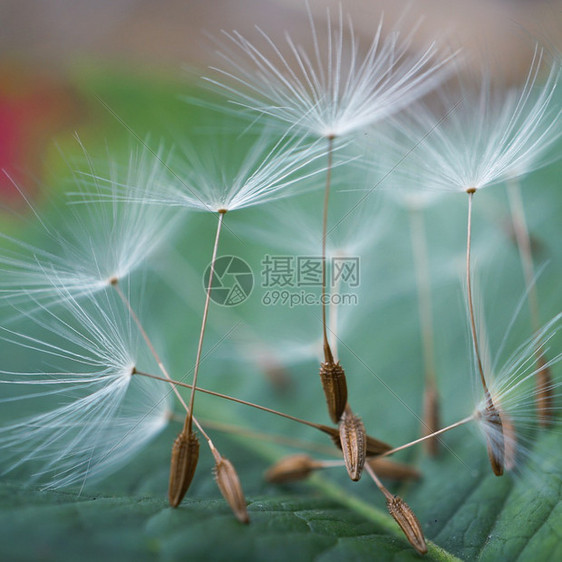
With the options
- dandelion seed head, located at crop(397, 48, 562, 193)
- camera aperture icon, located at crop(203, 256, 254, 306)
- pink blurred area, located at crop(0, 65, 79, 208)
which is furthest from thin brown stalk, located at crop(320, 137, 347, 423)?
pink blurred area, located at crop(0, 65, 79, 208)

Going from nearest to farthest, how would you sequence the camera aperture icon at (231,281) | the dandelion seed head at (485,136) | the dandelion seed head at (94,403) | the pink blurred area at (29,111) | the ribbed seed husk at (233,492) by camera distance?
the ribbed seed husk at (233,492), the dandelion seed head at (94,403), the dandelion seed head at (485,136), the camera aperture icon at (231,281), the pink blurred area at (29,111)

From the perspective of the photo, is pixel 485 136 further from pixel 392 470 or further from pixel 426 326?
pixel 392 470

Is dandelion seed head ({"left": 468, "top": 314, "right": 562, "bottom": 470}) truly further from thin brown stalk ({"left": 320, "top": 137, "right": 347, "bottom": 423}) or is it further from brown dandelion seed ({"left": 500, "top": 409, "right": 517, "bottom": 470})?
thin brown stalk ({"left": 320, "top": 137, "right": 347, "bottom": 423})

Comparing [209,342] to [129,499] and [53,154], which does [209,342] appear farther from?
[53,154]

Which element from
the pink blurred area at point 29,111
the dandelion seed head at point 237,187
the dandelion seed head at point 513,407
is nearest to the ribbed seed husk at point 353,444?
the dandelion seed head at point 513,407

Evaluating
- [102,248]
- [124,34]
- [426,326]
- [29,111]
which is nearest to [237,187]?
[102,248]

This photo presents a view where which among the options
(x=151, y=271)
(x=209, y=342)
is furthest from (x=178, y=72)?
(x=209, y=342)

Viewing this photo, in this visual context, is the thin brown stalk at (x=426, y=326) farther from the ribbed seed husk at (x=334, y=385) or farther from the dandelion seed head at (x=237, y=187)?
the dandelion seed head at (x=237, y=187)
